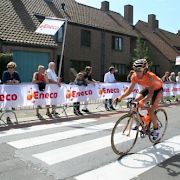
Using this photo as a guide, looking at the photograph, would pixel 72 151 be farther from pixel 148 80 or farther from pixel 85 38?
pixel 85 38

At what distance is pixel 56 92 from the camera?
1273 cm

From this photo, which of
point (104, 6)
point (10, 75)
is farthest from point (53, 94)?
point (104, 6)

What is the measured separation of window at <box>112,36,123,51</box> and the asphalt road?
2920cm

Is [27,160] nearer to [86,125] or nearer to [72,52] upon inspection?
[86,125]

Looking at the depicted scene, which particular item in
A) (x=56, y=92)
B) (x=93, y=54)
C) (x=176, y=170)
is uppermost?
(x=93, y=54)

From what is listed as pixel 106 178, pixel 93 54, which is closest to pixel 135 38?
pixel 93 54

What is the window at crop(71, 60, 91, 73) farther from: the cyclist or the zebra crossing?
the cyclist

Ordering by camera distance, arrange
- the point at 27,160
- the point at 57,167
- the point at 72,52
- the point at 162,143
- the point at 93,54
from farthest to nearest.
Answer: the point at 93,54, the point at 72,52, the point at 162,143, the point at 27,160, the point at 57,167

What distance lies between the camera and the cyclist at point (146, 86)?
718 cm

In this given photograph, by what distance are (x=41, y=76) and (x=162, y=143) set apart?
533cm

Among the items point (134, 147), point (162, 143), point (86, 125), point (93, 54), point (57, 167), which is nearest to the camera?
point (57, 167)

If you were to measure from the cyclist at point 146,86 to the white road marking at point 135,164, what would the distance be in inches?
20.6

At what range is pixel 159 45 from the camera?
46844 millimetres

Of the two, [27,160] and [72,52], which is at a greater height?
[72,52]
